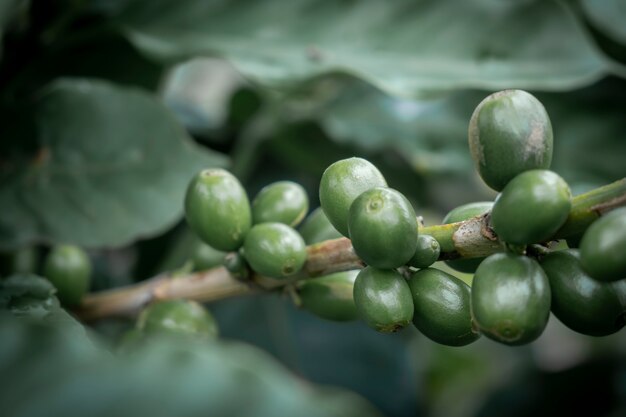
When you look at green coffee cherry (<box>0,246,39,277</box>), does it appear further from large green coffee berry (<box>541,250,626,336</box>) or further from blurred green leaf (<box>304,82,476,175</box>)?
large green coffee berry (<box>541,250,626,336</box>)

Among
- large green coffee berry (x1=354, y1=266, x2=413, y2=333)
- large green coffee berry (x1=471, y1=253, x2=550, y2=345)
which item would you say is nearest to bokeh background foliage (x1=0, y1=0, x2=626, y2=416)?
large green coffee berry (x1=354, y1=266, x2=413, y2=333)

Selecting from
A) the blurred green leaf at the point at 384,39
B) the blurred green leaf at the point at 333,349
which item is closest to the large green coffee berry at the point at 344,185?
the blurred green leaf at the point at 384,39

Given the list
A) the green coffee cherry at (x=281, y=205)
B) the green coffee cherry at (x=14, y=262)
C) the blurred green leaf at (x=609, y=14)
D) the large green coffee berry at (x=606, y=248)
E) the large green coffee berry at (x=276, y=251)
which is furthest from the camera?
the blurred green leaf at (x=609, y=14)

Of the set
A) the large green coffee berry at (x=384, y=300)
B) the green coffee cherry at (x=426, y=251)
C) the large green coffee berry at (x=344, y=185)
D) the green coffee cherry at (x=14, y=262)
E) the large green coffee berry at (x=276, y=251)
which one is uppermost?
the large green coffee berry at (x=344, y=185)

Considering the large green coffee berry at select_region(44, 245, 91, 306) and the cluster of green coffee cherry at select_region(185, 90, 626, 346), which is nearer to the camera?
the cluster of green coffee cherry at select_region(185, 90, 626, 346)

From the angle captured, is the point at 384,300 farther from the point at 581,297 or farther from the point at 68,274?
the point at 68,274

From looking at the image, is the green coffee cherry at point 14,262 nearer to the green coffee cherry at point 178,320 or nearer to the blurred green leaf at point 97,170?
the blurred green leaf at point 97,170

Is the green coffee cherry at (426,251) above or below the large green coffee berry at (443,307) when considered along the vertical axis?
above
